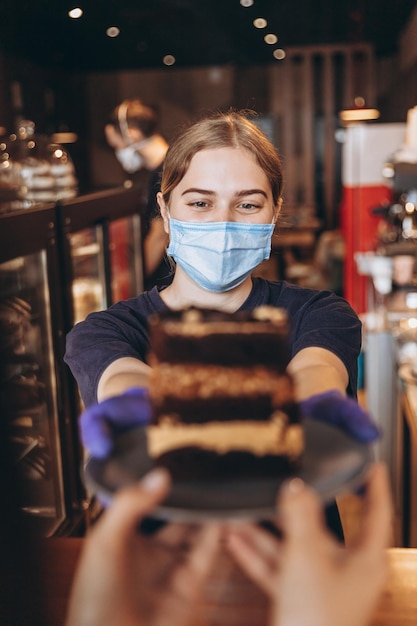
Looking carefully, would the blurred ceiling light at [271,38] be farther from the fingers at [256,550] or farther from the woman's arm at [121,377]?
the fingers at [256,550]

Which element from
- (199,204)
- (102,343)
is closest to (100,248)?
(199,204)

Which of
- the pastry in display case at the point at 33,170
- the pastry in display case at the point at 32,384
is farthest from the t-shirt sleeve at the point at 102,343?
the pastry in display case at the point at 33,170

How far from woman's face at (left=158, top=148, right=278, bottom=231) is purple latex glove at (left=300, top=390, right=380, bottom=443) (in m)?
0.64

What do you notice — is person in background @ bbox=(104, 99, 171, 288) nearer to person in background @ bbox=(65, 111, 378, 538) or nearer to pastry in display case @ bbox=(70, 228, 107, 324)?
pastry in display case @ bbox=(70, 228, 107, 324)

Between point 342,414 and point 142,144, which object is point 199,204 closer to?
point 342,414

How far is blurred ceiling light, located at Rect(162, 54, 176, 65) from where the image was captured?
11617mm

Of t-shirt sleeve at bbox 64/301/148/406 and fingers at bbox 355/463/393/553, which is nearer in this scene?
fingers at bbox 355/463/393/553

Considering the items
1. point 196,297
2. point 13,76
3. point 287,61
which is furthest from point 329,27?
point 196,297

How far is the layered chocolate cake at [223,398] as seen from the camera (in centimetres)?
85

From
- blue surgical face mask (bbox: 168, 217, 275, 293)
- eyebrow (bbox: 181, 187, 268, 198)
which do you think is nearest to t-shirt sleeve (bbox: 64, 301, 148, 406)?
blue surgical face mask (bbox: 168, 217, 275, 293)

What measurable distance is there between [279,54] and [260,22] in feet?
7.52

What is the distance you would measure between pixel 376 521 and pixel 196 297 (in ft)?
3.05

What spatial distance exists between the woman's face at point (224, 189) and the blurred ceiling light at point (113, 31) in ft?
27.5

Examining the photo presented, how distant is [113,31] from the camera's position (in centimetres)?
959
